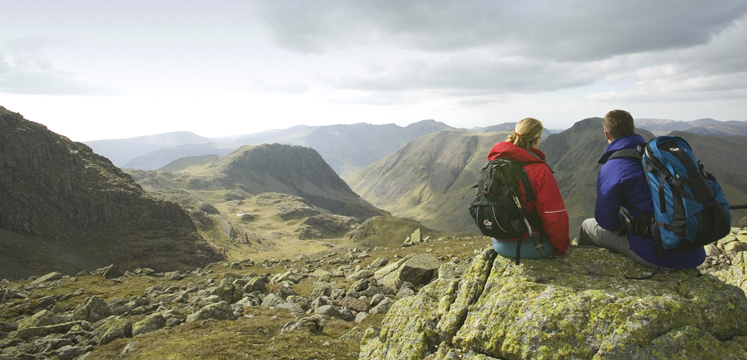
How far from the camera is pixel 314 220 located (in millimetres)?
125062

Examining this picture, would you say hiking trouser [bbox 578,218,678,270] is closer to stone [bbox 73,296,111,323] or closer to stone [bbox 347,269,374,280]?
stone [bbox 347,269,374,280]

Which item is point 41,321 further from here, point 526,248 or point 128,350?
point 526,248

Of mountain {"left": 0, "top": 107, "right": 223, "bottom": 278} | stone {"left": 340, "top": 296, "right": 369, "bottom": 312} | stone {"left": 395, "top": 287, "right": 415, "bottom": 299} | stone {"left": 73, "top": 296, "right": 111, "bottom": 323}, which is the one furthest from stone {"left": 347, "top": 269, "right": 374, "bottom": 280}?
mountain {"left": 0, "top": 107, "right": 223, "bottom": 278}

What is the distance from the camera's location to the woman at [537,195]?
6.86 metres

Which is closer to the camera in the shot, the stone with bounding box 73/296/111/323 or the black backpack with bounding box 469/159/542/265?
the black backpack with bounding box 469/159/542/265

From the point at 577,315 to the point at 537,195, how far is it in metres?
2.25

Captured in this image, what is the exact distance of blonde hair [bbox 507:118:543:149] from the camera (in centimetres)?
736

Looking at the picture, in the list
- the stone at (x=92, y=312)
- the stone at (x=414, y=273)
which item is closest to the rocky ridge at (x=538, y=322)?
the stone at (x=92, y=312)

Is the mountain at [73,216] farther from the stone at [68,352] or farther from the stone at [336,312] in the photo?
the stone at [336,312]

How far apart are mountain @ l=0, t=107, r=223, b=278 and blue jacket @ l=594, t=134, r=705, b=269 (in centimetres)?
6374

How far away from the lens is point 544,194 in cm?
684

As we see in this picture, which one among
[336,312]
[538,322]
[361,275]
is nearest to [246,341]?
[336,312]

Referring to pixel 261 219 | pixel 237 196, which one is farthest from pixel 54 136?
pixel 237 196

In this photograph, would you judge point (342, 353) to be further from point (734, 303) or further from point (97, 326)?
point (97, 326)
